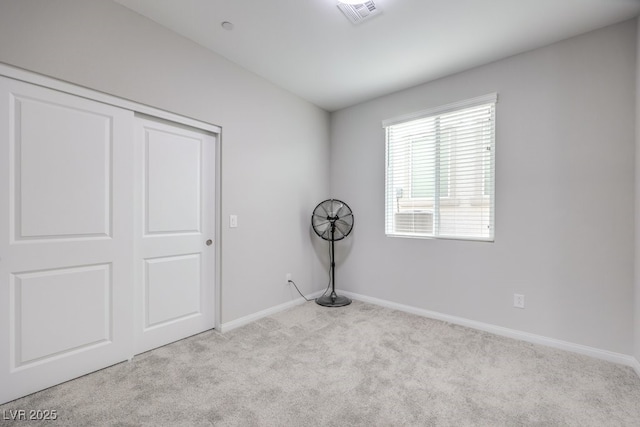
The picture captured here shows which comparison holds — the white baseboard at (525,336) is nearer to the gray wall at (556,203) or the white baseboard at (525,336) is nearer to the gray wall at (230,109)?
the gray wall at (556,203)

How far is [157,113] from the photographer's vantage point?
224cm

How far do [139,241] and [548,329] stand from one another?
341cm

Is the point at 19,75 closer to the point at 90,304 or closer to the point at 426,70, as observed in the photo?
the point at 90,304

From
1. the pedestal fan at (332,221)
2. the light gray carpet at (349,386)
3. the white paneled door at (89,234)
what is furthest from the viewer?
the pedestal fan at (332,221)

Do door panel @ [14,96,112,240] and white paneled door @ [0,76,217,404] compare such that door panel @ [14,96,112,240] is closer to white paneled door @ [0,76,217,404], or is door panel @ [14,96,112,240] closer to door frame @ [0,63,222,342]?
white paneled door @ [0,76,217,404]

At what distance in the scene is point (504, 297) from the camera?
2582mm

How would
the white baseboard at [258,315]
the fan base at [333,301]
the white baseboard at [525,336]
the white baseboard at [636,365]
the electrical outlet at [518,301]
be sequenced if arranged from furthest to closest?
the fan base at [333,301] < the white baseboard at [258,315] < the electrical outlet at [518,301] < the white baseboard at [525,336] < the white baseboard at [636,365]

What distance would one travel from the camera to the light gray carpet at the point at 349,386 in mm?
1540

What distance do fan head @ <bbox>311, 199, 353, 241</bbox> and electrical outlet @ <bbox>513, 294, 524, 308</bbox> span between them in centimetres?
176

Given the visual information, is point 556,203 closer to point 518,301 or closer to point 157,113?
point 518,301

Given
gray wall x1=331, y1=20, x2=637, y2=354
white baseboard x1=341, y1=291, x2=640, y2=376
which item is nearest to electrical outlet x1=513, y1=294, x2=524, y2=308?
gray wall x1=331, y1=20, x2=637, y2=354

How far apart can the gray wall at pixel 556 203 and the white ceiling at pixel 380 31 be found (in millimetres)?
225

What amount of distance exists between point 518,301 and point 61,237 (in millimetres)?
3548

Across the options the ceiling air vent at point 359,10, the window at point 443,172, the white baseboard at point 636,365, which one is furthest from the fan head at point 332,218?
the white baseboard at point 636,365
